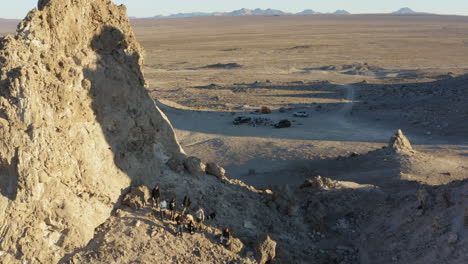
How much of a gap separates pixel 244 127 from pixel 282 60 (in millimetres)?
48442

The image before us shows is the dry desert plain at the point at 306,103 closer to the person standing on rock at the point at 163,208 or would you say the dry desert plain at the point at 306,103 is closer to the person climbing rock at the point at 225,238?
the person climbing rock at the point at 225,238

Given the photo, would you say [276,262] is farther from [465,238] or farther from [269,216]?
[465,238]

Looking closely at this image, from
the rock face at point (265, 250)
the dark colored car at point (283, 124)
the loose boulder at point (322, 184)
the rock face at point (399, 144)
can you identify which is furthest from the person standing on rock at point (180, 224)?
the dark colored car at point (283, 124)

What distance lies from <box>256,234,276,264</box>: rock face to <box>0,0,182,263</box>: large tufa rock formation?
3645 mm

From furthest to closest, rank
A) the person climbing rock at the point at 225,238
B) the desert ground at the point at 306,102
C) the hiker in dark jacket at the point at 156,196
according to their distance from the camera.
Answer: the desert ground at the point at 306,102 < the hiker in dark jacket at the point at 156,196 < the person climbing rock at the point at 225,238

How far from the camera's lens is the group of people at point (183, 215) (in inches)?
415

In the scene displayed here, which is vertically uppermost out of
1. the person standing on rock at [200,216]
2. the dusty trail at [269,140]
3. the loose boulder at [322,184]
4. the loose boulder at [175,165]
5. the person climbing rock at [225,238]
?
the loose boulder at [175,165]

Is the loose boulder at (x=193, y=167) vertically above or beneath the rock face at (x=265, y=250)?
above

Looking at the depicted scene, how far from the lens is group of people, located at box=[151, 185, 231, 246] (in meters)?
10.5

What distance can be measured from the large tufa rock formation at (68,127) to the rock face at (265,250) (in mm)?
3645

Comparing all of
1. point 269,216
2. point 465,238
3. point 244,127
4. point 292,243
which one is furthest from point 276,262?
point 244,127

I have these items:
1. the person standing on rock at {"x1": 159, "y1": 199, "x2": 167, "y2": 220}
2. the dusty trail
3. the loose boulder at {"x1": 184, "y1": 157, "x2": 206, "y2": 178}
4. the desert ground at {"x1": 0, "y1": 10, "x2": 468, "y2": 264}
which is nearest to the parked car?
the dusty trail

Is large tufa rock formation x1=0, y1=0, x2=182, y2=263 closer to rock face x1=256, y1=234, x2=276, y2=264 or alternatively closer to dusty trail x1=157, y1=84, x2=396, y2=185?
rock face x1=256, y1=234, x2=276, y2=264

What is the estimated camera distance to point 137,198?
1109cm
